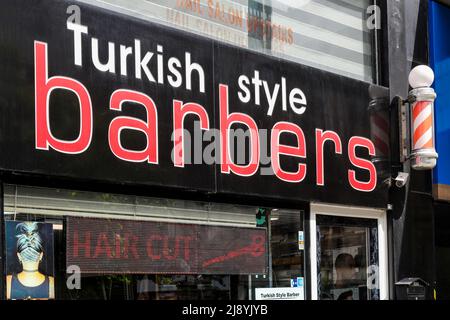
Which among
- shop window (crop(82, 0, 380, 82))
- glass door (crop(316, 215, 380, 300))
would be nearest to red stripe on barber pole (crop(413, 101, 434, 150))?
shop window (crop(82, 0, 380, 82))

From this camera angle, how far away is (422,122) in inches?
333

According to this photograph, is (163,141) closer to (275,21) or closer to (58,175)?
(58,175)

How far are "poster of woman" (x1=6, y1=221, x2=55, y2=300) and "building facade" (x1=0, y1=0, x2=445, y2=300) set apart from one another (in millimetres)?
12

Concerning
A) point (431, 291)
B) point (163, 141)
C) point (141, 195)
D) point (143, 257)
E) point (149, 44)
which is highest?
point (149, 44)

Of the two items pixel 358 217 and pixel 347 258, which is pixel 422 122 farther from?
pixel 347 258

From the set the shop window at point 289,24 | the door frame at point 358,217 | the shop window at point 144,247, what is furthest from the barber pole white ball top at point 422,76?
the shop window at point 144,247

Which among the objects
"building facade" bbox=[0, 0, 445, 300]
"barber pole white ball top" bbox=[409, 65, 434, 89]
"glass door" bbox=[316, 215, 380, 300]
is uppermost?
"barber pole white ball top" bbox=[409, 65, 434, 89]

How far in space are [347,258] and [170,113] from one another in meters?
3.07

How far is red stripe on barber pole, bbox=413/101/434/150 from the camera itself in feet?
27.7

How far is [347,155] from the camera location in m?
8.16

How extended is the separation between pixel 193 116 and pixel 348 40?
115 inches

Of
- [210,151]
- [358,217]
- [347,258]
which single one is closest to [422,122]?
[358,217]

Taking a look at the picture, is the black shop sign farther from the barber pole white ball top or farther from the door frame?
the barber pole white ball top
